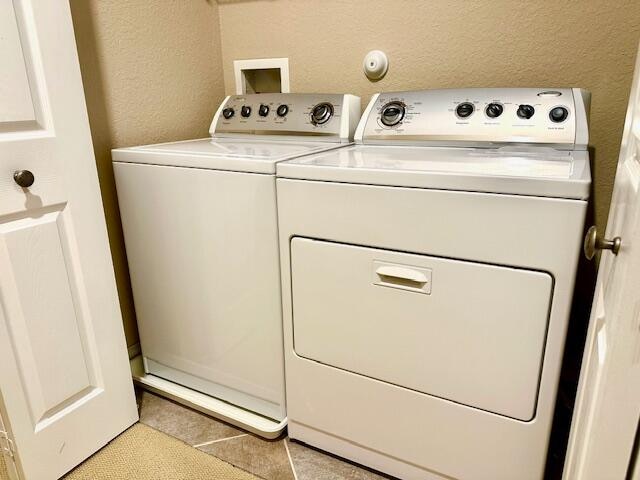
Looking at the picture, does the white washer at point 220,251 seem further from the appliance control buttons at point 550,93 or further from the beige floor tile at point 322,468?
the appliance control buttons at point 550,93

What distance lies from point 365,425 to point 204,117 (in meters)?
1.29

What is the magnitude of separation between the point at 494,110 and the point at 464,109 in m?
0.08

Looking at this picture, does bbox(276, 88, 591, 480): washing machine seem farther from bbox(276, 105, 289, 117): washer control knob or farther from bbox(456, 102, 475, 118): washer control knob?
bbox(276, 105, 289, 117): washer control knob

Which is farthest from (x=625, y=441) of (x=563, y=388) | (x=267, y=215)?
(x=563, y=388)

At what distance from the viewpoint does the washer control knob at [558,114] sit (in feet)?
3.79

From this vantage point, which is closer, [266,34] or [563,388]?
[563,388]

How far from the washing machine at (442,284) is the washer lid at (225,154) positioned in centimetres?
8

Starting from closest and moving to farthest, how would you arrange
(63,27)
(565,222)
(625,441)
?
(625,441) → (565,222) → (63,27)

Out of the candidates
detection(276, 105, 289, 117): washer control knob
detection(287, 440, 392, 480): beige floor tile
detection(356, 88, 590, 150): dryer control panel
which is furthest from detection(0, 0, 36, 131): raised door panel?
detection(287, 440, 392, 480): beige floor tile

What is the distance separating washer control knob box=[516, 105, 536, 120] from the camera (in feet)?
3.92

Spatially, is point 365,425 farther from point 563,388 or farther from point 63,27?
point 63,27

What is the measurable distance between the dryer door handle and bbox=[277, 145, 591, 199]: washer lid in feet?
0.61

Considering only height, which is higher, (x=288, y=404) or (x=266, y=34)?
(x=266, y=34)

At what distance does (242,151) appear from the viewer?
1295 millimetres
